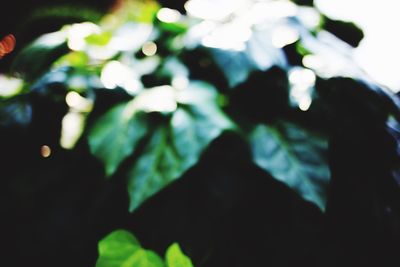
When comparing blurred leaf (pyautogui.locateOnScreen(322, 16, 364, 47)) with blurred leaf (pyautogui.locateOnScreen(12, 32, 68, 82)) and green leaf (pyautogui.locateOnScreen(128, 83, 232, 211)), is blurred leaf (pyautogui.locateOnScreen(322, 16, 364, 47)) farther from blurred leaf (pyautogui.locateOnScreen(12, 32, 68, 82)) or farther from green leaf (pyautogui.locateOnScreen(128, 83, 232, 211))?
blurred leaf (pyautogui.locateOnScreen(12, 32, 68, 82))

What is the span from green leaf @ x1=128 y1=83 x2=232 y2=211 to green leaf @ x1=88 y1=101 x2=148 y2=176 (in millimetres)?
35

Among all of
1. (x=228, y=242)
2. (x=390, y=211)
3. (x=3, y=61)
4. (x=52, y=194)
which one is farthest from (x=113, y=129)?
(x=3, y=61)

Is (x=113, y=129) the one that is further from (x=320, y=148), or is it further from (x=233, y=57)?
(x=320, y=148)

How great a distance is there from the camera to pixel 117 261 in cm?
51

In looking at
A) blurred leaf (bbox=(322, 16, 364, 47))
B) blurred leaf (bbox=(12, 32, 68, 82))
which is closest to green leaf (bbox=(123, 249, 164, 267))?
blurred leaf (bbox=(12, 32, 68, 82))

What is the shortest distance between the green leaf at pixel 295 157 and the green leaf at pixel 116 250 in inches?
10.2

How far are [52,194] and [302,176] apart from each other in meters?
0.47

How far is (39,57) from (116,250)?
0.42 metres

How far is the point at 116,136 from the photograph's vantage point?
0.52 meters

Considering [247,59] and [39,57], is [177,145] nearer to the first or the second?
[247,59]

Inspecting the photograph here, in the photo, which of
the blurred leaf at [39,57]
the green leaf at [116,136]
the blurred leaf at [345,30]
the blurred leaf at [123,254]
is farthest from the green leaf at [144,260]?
the blurred leaf at [345,30]

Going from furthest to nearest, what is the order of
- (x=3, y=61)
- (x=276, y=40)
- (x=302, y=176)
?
(x=3, y=61) < (x=276, y=40) < (x=302, y=176)

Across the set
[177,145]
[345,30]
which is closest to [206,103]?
[177,145]

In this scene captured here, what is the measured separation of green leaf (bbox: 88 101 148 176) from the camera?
1.64 feet
